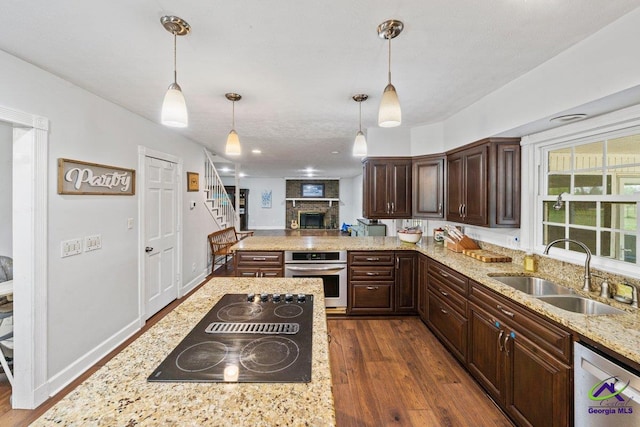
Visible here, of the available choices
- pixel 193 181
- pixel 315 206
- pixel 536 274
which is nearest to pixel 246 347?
pixel 536 274

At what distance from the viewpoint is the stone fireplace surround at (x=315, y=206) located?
1205cm

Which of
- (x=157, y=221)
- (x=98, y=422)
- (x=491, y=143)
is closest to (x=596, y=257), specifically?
(x=491, y=143)

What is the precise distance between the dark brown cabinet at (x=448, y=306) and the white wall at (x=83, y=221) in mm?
3109

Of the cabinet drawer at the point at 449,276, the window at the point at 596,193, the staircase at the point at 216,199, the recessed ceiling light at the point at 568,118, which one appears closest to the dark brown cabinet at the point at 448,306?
the cabinet drawer at the point at 449,276

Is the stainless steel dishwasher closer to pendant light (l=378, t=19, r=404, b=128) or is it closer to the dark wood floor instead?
the dark wood floor

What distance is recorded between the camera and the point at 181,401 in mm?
822

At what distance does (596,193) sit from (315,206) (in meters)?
10.3

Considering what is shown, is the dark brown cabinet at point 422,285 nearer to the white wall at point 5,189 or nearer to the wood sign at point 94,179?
the wood sign at point 94,179

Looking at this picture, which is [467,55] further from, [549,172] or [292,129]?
[292,129]

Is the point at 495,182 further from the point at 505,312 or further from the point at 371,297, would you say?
Result: the point at 371,297

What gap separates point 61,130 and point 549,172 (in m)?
4.05

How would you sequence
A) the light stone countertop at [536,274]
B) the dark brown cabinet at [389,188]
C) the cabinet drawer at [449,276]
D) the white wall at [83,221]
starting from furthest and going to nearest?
the dark brown cabinet at [389,188] < the cabinet drawer at [449,276] < the white wall at [83,221] < the light stone countertop at [536,274]

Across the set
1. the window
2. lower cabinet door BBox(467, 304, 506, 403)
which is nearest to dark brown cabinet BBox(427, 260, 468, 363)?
lower cabinet door BBox(467, 304, 506, 403)

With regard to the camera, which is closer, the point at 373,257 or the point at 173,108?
the point at 173,108
